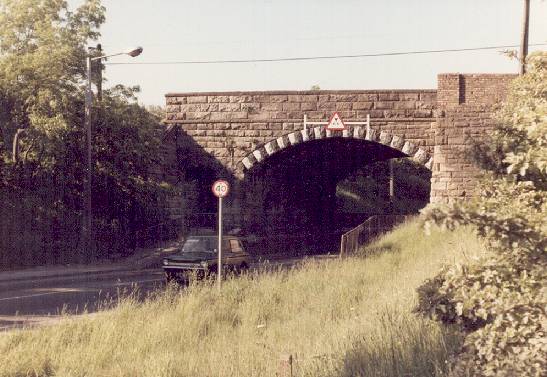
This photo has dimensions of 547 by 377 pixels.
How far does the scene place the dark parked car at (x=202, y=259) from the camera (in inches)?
666

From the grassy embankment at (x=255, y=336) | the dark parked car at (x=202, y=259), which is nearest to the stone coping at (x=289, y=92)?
the dark parked car at (x=202, y=259)

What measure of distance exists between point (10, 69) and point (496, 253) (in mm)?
22036

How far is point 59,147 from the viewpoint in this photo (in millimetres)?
23688

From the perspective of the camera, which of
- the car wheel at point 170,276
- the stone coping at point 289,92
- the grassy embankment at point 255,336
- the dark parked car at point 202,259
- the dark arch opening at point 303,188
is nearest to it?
the grassy embankment at point 255,336

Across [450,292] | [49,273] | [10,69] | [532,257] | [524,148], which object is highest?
[10,69]

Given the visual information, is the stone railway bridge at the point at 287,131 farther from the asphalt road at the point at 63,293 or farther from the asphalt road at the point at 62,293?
the asphalt road at the point at 62,293

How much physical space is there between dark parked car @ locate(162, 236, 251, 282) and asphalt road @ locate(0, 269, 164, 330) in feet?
1.98

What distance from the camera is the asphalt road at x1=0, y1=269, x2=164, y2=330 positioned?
12.8 m

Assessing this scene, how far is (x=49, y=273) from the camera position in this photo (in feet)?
70.4

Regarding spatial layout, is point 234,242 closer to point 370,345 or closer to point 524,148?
point 370,345

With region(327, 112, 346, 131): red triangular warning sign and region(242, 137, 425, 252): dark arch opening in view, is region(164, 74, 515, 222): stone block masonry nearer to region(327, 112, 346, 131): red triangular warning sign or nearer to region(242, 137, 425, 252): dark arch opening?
region(327, 112, 346, 131): red triangular warning sign

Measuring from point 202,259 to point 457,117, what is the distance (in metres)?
13.1

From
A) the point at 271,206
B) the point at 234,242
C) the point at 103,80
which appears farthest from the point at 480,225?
the point at 271,206

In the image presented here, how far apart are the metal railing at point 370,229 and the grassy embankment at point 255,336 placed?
9.85 meters
